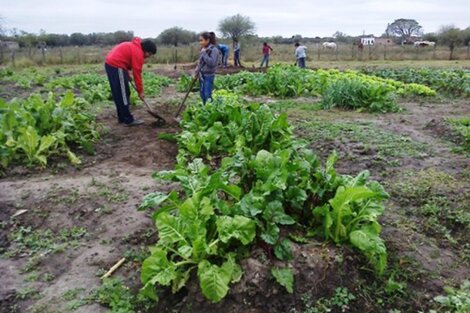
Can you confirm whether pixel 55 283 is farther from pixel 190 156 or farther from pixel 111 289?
pixel 190 156

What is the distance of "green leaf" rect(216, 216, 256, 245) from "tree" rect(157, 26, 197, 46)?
5021 cm

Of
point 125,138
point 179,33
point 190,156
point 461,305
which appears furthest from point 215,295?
point 179,33

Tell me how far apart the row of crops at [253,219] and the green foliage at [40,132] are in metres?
2.75

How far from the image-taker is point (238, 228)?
2.98 m

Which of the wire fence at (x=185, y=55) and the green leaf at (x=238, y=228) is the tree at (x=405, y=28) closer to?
the wire fence at (x=185, y=55)

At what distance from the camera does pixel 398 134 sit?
24.3ft

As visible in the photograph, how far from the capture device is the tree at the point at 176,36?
51.5 meters

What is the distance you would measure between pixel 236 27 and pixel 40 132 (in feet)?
144

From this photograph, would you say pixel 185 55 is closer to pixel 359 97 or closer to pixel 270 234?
pixel 359 97

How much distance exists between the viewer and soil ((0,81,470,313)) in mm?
2926

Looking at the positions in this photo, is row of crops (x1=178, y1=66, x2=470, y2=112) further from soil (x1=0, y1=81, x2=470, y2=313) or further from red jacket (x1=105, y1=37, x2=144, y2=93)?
red jacket (x1=105, y1=37, x2=144, y2=93)

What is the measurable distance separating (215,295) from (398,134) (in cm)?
561

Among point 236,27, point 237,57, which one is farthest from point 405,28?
point 237,57

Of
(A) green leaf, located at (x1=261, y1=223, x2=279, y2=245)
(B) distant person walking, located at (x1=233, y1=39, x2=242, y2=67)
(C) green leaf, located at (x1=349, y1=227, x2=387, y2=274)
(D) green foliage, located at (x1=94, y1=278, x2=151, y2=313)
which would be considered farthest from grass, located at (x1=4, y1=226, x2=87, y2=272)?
(B) distant person walking, located at (x1=233, y1=39, x2=242, y2=67)
